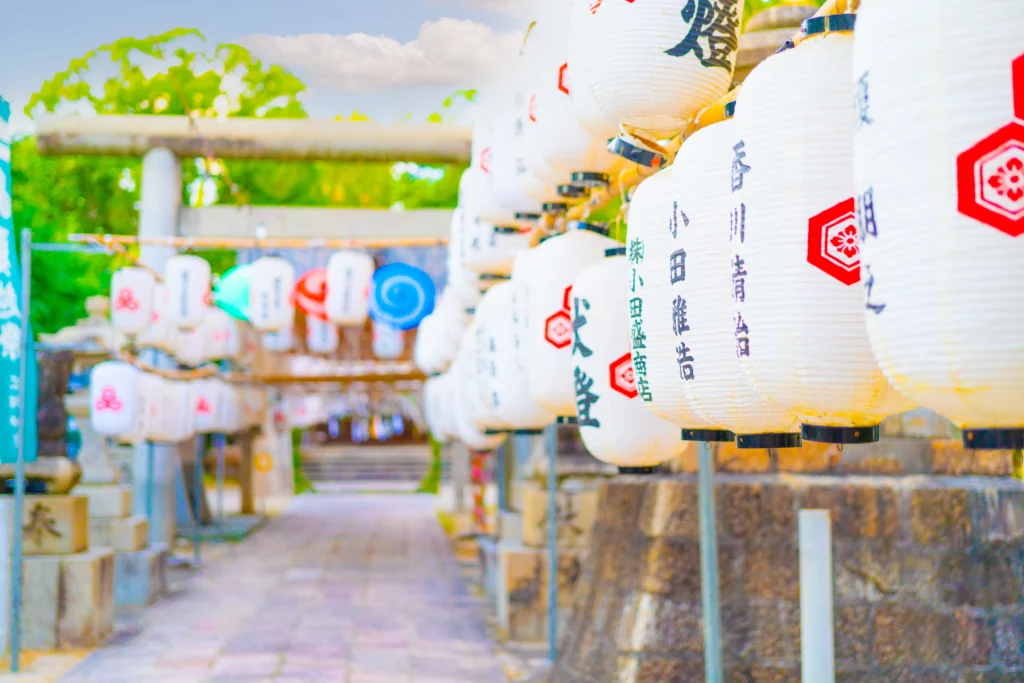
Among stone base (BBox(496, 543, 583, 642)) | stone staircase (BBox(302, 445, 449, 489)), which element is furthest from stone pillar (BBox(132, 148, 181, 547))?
stone staircase (BBox(302, 445, 449, 489))

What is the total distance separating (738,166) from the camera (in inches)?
90.0

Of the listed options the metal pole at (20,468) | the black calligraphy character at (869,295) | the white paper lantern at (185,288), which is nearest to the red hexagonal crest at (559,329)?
the black calligraphy character at (869,295)

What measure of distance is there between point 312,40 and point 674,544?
344 centimetres

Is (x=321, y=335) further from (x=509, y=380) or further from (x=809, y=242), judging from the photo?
(x=809, y=242)

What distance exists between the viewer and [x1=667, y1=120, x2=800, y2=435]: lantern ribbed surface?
2572 millimetres

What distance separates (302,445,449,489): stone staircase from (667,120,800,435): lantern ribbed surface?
26661mm

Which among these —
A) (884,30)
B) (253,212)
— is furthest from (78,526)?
(884,30)

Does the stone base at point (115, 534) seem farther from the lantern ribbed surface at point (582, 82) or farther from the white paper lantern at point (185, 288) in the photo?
the lantern ribbed surface at point (582, 82)

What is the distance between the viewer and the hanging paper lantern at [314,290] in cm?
1225

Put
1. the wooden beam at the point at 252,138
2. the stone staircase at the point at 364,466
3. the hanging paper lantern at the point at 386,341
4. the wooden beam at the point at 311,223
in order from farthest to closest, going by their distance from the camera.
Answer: the stone staircase at the point at 364,466 < the hanging paper lantern at the point at 386,341 < the wooden beam at the point at 311,223 < the wooden beam at the point at 252,138

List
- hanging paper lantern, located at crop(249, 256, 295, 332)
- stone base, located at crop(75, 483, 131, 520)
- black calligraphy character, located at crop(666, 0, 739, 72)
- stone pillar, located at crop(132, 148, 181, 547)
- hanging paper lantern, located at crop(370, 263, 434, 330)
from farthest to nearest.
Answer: stone pillar, located at crop(132, 148, 181, 547) → hanging paper lantern, located at crop(370, 263, 434, 330) → hanging paper lantern, located at crop(249, 256, 295, 332) → stone base, located at crop(75, 483, 131, 520) → black calligraphy character, located at crop(666, 0, 739, 72)

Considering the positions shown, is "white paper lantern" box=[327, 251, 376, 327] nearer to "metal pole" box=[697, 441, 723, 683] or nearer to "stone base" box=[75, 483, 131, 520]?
"stone base" box=[75, 483, 131, 520]

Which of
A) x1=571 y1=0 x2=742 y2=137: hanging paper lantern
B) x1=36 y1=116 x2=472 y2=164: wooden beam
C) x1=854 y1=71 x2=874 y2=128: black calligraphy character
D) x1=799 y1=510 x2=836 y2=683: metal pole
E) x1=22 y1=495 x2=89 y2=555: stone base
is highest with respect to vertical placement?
x1=36 y1=116 x2=472 y2=164: wooden beam

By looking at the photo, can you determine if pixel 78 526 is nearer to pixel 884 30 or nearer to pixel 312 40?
pixel 312 40
